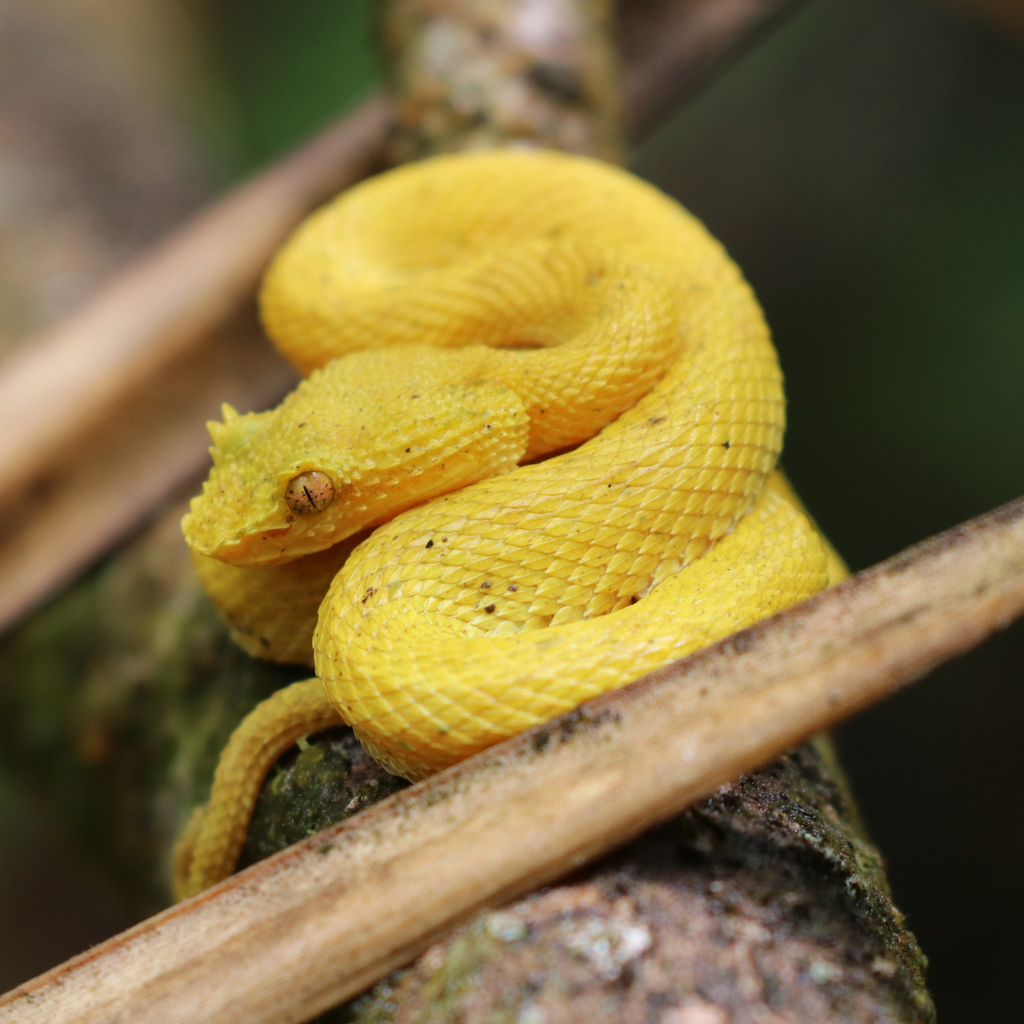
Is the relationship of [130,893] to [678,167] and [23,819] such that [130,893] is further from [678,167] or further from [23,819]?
[678,167]

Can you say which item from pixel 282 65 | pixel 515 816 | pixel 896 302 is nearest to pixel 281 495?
pixel 515 816

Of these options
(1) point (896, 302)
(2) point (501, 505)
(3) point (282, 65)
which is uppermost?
(3) point (282, 65)

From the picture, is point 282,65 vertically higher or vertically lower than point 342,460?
higher

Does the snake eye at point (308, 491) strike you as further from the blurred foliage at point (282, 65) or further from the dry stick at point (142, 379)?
the blurred foliage at point (282, 65)

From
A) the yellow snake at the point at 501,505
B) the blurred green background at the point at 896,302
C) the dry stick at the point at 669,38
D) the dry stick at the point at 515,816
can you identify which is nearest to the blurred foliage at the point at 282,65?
the blurred green background at the point at 896,302

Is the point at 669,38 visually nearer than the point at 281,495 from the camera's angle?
No

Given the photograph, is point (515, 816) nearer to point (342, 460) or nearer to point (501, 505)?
point (501, 505)

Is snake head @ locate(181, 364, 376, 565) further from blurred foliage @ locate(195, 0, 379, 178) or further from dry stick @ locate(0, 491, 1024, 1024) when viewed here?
blurred foliage @ locate(195, 0, 379, 178)
